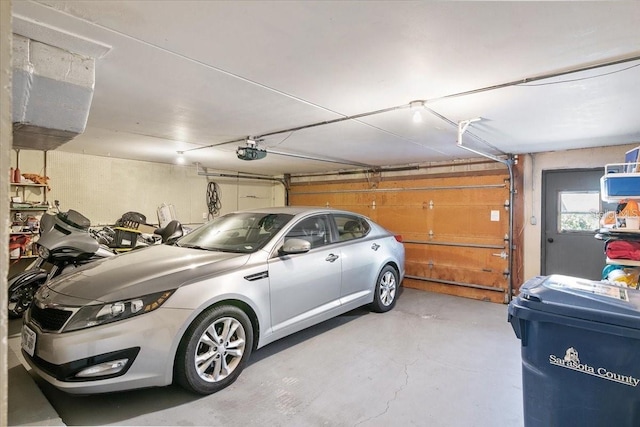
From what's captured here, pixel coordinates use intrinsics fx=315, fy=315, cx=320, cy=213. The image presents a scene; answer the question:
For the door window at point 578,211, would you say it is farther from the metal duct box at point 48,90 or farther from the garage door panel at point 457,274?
the metal duct box at point 48,90

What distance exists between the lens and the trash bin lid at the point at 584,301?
1514mm

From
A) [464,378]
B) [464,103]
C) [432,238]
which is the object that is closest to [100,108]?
[464,103]

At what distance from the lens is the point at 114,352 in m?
1.95

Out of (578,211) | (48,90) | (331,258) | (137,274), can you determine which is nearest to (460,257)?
(578,211)

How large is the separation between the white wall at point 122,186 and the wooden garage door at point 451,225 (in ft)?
12.3

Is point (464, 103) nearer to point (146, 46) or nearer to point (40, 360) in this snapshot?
point (146, 46)

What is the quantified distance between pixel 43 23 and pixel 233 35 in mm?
946

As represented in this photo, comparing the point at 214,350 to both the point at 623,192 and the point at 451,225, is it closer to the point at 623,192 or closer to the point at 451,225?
the point at 623,192

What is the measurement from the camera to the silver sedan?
196 centimetres

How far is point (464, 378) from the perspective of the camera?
2641 millimetres

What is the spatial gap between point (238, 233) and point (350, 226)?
1.48 m

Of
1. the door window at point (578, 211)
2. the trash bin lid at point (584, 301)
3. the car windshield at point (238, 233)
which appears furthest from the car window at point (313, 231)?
the door window at point (578, 211)

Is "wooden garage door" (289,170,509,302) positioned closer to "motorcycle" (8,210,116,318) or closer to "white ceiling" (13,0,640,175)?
"white ceiling" (13,0,640,175)

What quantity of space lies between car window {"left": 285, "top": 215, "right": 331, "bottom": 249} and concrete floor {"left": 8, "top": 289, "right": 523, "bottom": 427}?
3.42 feet
